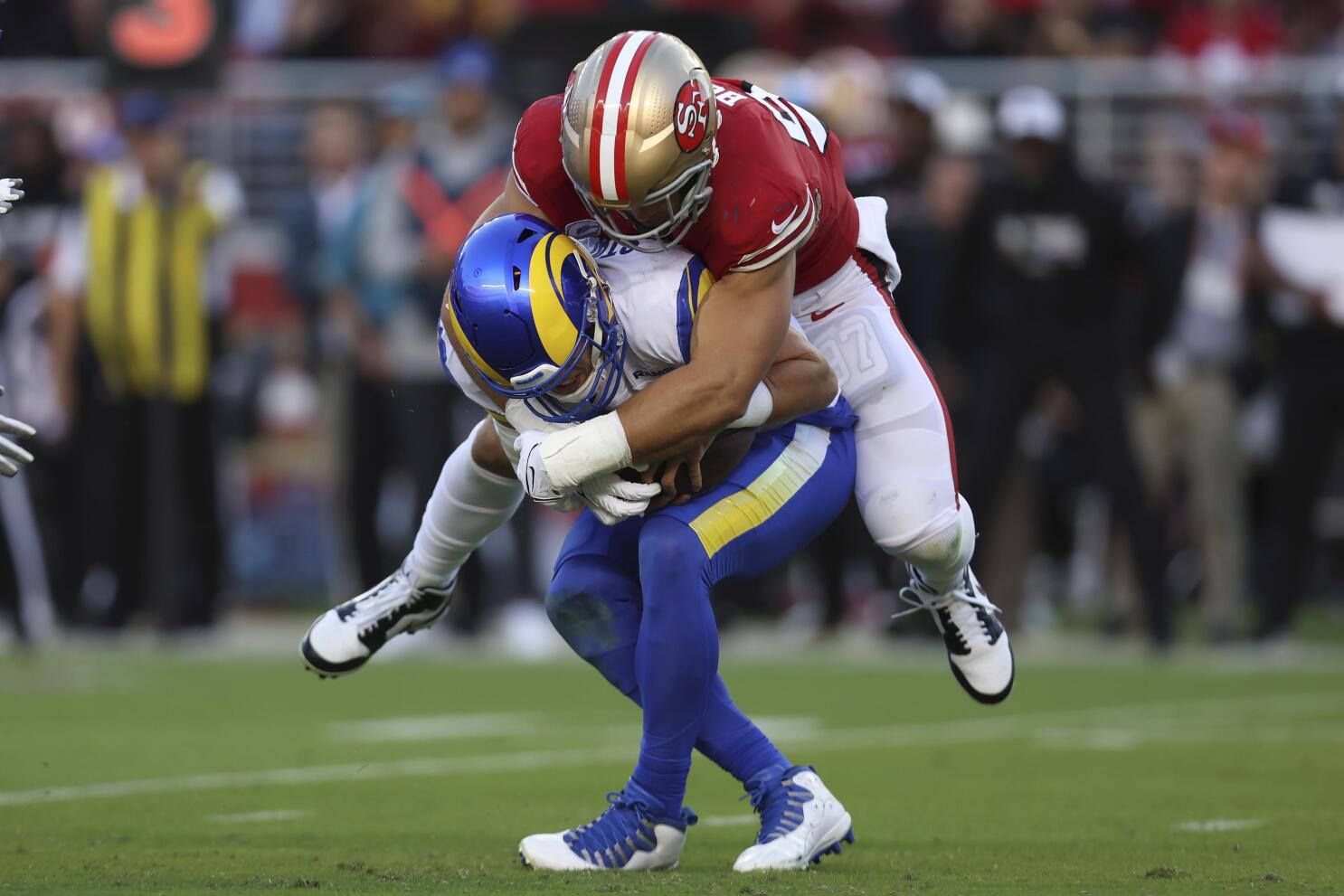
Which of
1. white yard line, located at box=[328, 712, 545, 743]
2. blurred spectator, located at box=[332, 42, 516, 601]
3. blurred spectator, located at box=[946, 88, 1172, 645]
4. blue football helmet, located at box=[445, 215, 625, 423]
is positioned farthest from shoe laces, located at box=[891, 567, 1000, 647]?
blurred spectator, located at box=[332, 42, 516, 601]

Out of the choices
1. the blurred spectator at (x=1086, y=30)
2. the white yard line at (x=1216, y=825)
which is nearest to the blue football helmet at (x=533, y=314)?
the white yard line at (x=1216, y=825)

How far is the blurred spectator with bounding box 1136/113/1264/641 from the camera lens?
1048 cm

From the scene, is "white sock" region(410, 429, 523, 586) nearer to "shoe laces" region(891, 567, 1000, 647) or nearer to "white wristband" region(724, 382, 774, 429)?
"white wristband" region(724, 382, 774, 429)

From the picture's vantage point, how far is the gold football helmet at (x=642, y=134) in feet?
14.4

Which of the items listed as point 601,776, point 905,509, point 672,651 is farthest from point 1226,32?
point 672,651

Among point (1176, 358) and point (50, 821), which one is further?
point (1176, 358)

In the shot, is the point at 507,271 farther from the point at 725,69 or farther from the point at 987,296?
the point at 725,69

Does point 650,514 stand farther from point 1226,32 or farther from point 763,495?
point 1226,32

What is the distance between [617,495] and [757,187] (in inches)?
25.7

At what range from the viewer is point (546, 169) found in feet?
15.7

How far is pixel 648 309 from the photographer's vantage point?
456 cm

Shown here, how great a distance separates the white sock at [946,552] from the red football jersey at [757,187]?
61 cm

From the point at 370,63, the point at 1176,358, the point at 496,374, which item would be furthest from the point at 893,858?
the point at 370,63

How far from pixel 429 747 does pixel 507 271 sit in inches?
119
